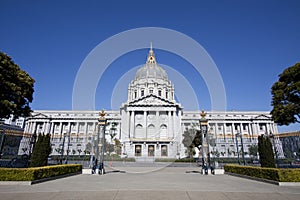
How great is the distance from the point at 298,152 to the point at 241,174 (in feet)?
17.6

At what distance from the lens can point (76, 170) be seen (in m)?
15.1

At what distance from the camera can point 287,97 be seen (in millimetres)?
23078

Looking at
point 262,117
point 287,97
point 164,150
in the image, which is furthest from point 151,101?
point 262,117

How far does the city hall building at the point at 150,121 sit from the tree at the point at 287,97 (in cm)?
2659

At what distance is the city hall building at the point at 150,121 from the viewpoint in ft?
179

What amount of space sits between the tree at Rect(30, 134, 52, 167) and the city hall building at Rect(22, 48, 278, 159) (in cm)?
3792

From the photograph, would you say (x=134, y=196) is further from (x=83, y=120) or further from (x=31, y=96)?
(x=83, y=120)

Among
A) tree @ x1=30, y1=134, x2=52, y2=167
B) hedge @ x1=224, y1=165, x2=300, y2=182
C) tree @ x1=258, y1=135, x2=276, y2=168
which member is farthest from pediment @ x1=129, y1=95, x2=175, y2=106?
A: hedge @ x1=224, y1=165, x2=300, y2=182

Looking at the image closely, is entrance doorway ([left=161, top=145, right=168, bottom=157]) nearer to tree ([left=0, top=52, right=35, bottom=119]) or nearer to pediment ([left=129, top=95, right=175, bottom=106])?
pediment ([left=129, top=95, right=175, bottom=106])

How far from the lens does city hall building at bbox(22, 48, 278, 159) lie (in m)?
54.7

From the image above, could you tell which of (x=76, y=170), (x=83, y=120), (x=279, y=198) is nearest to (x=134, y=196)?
(x=279, y=198)

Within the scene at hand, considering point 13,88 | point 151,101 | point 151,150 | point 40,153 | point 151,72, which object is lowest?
point 40,153

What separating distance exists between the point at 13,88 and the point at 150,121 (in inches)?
1727

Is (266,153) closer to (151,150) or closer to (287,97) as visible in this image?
(287,97)
